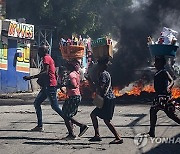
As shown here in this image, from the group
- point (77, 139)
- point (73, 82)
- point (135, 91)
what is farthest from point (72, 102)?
point (135, 91)

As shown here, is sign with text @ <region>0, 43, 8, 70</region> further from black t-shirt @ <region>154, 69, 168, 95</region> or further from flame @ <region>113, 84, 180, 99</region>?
black t-shirt @ <region>154, 69, 168, 95</region>

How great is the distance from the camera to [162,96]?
8.52 m

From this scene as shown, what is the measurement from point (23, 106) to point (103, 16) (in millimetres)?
15557

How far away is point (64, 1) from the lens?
92.1 feet

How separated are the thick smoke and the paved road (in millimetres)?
7791

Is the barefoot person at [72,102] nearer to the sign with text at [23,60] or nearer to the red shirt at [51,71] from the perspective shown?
the red shirt at [51,71]

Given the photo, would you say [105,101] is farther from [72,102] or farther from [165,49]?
[165,49]

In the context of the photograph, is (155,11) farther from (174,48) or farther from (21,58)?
(174,48)

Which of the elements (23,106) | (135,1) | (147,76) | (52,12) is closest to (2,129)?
(23,106)

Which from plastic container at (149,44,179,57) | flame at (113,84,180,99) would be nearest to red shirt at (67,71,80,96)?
plastic container at (149,44,179,57)

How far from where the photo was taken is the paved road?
761cm

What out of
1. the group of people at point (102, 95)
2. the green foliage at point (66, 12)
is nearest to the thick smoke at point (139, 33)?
the green foliage at point (66, 12)

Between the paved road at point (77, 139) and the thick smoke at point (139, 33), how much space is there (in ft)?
25.6

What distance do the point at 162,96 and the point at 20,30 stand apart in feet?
46.0
